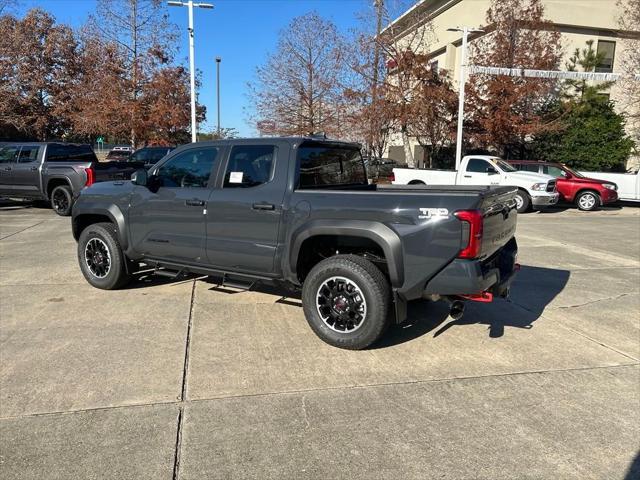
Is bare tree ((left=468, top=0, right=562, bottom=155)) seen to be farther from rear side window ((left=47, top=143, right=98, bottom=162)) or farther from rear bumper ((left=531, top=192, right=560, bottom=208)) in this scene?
rear side window ((left=47, top=143, right=98, bottom=162))

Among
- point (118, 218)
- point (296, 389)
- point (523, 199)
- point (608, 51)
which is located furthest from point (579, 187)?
point (296, 389)

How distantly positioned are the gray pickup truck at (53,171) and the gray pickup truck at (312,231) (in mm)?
7012

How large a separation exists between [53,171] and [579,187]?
16.1m

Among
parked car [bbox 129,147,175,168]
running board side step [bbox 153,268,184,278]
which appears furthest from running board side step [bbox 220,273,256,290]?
parked car [bbox 129,147,175,168]

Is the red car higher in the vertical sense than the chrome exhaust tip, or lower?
higher

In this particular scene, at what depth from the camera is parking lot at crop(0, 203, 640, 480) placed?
2947 millimetres

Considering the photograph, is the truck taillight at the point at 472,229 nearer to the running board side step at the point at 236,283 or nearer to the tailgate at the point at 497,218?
the tailgate at the point at 497,218

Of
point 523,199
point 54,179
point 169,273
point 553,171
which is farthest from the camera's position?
point 553,171

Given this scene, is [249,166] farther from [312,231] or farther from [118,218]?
[118,218]

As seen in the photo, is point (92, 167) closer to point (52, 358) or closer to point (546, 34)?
point (52, 358)

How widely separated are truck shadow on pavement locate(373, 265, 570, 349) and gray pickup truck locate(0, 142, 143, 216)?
9594 millimetres

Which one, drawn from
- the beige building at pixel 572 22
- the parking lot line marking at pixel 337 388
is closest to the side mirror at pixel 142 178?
the parking lot line marking at pixel 337 388

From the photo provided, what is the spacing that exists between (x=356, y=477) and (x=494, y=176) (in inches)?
595

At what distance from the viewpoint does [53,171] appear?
520 inches
